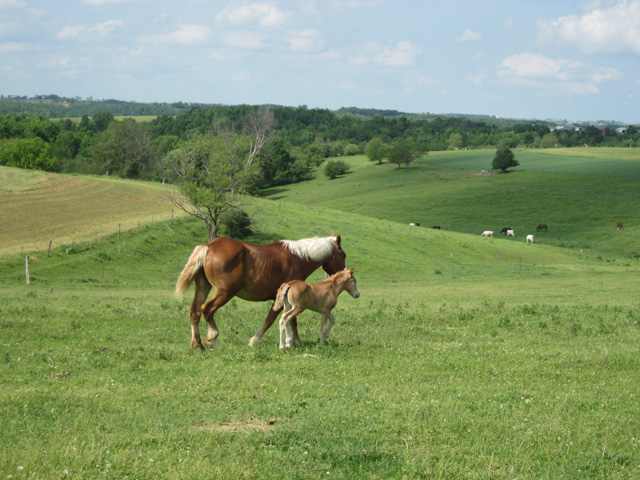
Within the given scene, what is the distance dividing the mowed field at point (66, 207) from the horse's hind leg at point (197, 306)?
31.8 meters

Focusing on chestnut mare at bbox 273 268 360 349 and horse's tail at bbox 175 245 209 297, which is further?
horse's tail at bbox 175 245 209 297

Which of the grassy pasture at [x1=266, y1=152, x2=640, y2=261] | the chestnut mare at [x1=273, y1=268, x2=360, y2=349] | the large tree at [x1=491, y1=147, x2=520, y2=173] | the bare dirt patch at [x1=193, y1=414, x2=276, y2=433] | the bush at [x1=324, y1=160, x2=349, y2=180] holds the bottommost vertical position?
the grassy pasture at [x1=266, y1=152, x2=640, y2=261]

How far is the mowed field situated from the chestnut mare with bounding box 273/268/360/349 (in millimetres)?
33248

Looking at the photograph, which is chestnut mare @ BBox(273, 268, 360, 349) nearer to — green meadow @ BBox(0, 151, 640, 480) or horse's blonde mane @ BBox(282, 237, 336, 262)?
green meadow @ BBox(0, 151, 640, 480)

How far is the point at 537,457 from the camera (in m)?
7.68

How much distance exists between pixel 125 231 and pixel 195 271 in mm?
36255

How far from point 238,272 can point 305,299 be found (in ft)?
5.20

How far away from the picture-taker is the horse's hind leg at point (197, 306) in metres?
13.3

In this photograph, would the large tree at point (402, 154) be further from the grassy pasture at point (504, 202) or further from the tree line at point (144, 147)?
the grassy pasture at point (504, 202)

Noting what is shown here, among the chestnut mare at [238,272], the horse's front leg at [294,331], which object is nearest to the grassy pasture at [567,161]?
the chestnut mare at [238,272]

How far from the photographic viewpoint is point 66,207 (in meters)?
59.1

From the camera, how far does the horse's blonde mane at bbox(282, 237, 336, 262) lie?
14.3 m

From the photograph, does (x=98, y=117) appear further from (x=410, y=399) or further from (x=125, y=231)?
(x=410, y=399)

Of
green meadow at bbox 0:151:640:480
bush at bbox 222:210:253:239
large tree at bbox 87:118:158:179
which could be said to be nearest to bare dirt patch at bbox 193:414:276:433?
green meadow at bbox 0:151:640:480
